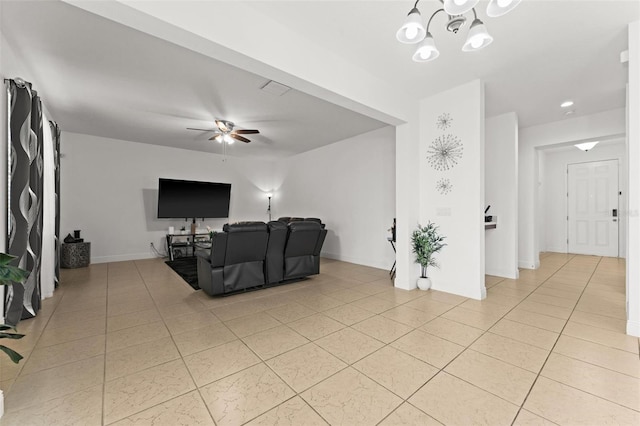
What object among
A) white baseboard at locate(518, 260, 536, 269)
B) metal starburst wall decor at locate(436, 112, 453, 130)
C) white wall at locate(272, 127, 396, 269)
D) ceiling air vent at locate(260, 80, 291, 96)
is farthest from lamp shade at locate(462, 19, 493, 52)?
white baseboard at locate(518, 260, 536, 269)

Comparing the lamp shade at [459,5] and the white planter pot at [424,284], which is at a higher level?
the lamp shade at [459,5]

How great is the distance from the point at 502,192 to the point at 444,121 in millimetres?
1998

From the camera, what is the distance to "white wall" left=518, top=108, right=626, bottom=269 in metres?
4.86

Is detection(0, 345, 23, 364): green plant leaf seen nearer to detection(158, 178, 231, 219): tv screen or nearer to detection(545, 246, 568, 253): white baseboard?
detection(158, 178, 231, 219): tv screen

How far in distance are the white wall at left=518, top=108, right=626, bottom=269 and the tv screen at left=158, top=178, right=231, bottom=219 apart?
687 centimetres

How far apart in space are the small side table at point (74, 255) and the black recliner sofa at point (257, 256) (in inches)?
126

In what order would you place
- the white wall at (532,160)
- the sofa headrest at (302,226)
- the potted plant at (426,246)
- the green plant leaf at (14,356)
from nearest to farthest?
the green plant leaf at (14,356), the potted plant at (426,246), the sofa headrest at (302,226), the white wall at (532,160)

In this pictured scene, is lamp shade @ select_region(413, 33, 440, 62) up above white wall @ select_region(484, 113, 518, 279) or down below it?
above

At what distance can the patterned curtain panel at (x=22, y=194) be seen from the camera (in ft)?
8.34

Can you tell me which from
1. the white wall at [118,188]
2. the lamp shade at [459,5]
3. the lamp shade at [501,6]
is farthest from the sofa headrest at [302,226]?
the white wall at [118,188]

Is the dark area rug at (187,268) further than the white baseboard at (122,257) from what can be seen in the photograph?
No

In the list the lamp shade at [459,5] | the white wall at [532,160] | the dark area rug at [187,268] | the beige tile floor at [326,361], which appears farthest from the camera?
the white wall at [532,160]

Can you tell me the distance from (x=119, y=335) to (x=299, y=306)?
70.4 inches

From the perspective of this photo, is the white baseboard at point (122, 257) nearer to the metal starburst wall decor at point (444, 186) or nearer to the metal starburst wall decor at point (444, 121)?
the metal starburst wall decor at point (444, 186)
